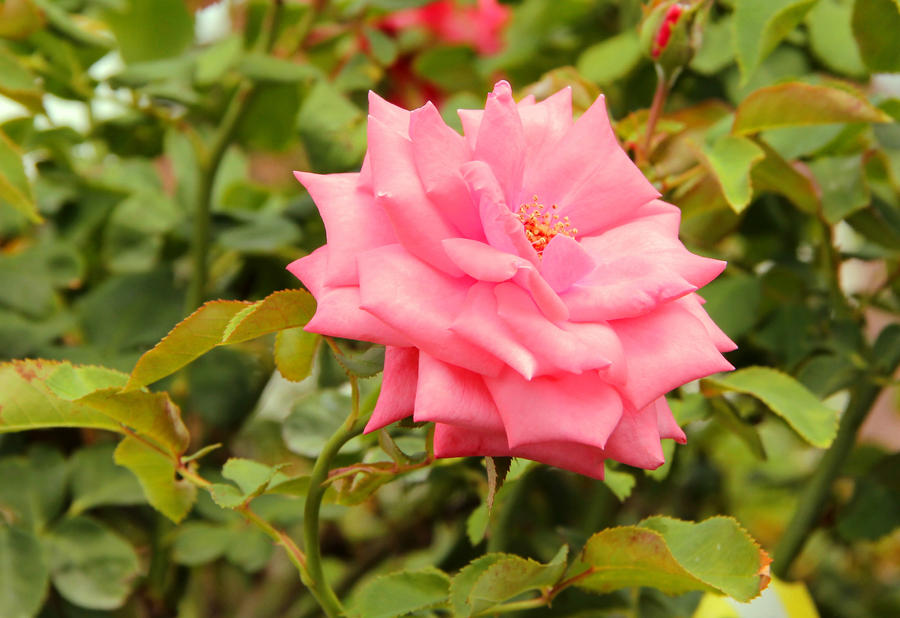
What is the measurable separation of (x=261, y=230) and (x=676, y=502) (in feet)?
1.65

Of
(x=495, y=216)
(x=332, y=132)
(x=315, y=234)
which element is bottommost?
(x=315, y=234)

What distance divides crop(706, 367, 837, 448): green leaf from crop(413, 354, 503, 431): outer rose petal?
175mm

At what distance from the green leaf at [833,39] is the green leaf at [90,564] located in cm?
57

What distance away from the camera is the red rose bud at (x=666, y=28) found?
41 centimetres

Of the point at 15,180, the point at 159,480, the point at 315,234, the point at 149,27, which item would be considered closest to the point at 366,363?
the point at 159,480

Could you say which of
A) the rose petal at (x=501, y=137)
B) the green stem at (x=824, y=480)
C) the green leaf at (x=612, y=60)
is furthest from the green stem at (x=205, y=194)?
the green stem at (x=824, y=480)

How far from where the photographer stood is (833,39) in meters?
0.61

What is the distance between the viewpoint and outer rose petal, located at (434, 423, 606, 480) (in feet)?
0.89

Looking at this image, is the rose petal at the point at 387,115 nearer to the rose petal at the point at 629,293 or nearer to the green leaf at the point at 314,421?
the rose petal at the point at 629,293

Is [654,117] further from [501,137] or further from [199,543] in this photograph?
[199,543]

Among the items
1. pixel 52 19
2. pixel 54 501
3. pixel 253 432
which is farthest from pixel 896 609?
pixel 52 19

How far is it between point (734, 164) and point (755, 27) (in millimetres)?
82

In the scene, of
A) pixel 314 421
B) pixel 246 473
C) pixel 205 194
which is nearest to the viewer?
pixel 246 473

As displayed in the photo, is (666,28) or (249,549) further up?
(666,28)
